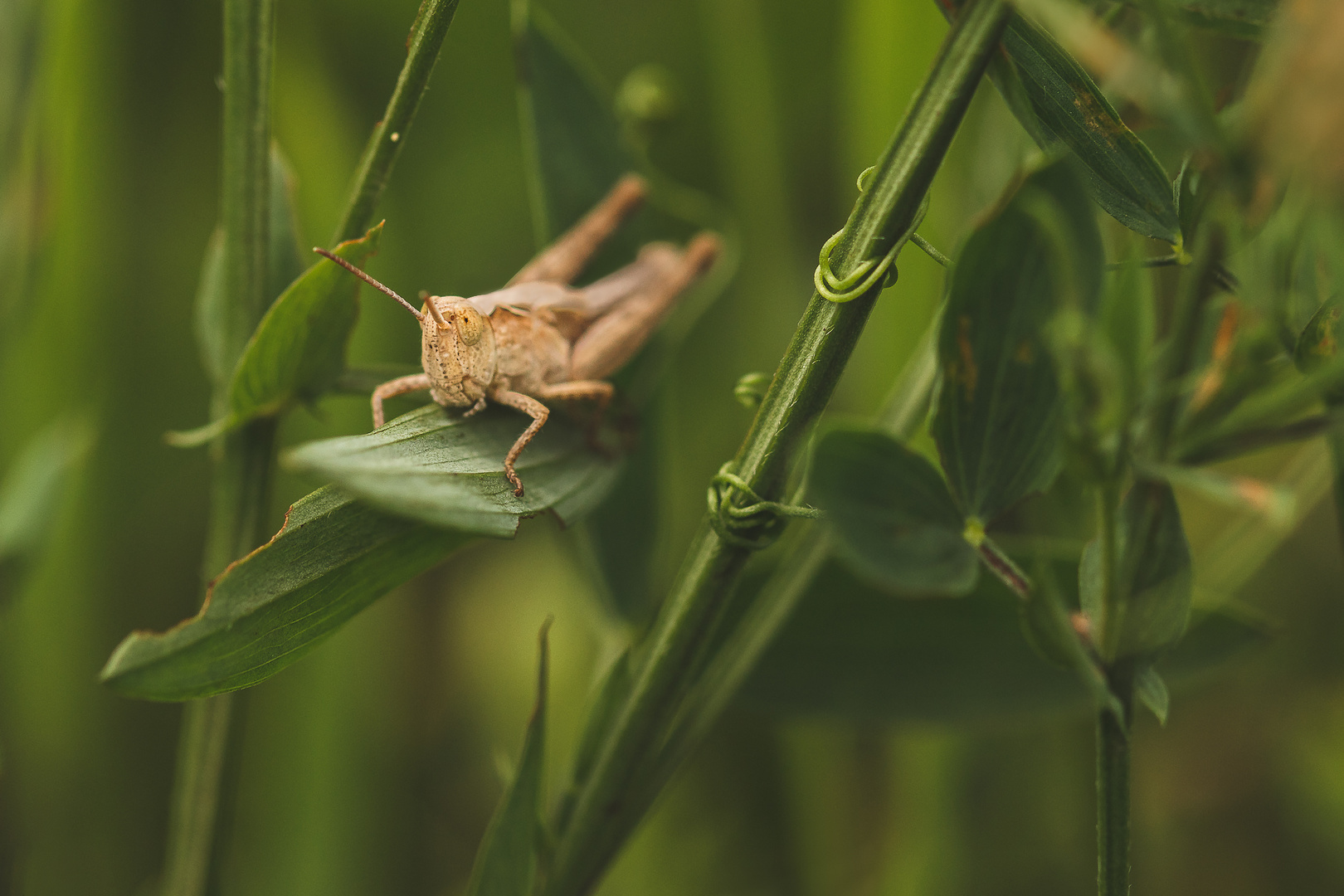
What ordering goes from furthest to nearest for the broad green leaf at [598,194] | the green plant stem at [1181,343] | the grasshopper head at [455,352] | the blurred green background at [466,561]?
the blurred green background at [466,561]
the broad green leaf at [598,194]
the grasshopper head at [455,352]
the green plant stem at [1181,343]

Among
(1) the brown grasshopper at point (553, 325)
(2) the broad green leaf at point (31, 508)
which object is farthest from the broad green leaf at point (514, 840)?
(2) the broad green leaf at point (31, 508)

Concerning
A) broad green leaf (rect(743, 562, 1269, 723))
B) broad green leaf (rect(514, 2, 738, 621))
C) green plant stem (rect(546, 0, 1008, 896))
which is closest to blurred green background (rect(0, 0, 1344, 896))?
broad green leaf (rect(514, 2, 738, 621))

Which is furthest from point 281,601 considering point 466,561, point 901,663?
point 466,561

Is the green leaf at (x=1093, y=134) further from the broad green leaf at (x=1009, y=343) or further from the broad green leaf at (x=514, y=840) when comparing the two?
the broad green leaf at (x=514, y=840)

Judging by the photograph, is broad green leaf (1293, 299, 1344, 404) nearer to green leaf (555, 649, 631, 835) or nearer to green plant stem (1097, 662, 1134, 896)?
green plant stem (1097, 662, 1134, 896)

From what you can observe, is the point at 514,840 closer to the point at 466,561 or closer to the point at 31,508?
the point at 31,508

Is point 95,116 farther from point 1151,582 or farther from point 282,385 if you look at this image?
point 1151,582

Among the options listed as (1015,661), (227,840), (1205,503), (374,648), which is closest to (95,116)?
(374,648)
